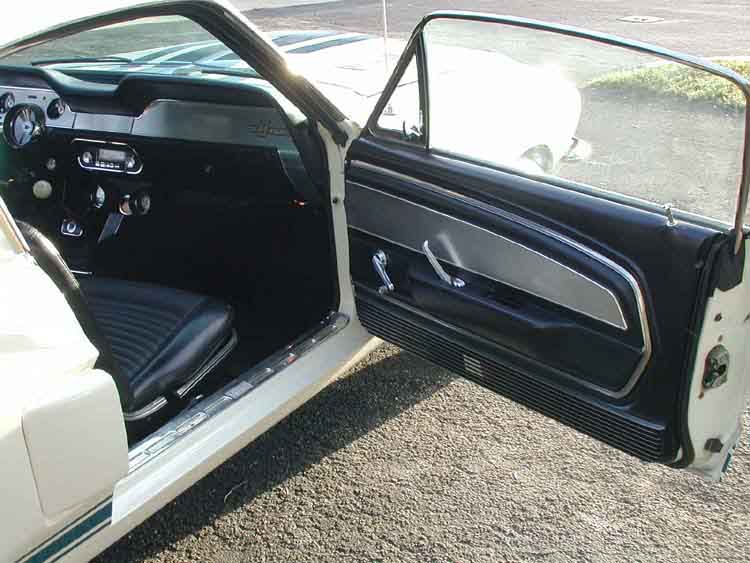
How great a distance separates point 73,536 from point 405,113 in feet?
5.32

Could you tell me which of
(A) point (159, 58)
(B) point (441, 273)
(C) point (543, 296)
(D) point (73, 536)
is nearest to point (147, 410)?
(D) point (73, 536)

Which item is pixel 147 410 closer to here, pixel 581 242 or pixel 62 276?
pixel 62 276

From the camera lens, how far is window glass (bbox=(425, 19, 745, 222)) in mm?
2033

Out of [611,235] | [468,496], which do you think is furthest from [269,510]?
[611,235]

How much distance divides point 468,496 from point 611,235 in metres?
1.05

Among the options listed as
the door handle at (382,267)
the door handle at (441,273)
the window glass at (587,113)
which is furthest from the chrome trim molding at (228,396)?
the window glass at (587,113)

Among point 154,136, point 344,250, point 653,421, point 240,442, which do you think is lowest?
point 240,442

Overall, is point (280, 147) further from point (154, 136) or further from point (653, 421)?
point (653, 421)

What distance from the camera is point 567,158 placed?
254 centimetres

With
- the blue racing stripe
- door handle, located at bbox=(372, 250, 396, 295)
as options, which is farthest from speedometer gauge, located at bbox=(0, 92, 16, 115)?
the blue racing stripe

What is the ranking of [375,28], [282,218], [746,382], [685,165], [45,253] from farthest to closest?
1. [375,28]
2. [282,218]
3. [685,165]
4. [746,382]
5. [45,253]

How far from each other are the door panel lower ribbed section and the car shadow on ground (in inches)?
19.4

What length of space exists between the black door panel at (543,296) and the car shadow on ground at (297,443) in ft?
1.77

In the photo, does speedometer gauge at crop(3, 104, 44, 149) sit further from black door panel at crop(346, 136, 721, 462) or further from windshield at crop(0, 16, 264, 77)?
black door panel at crop(346, 136, 721, 462)
